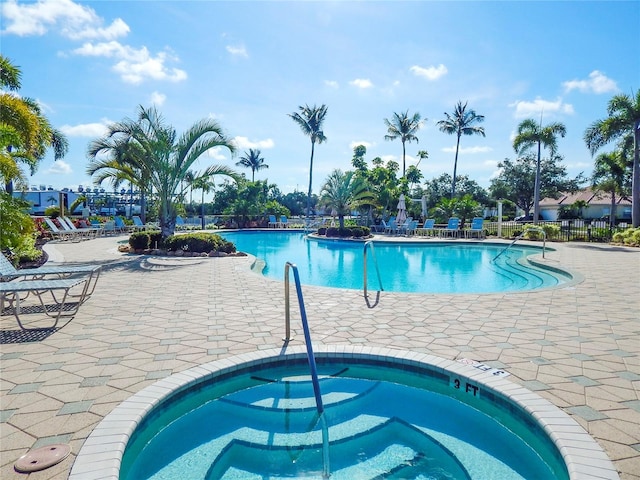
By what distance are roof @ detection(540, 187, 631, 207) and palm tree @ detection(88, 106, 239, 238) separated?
128 feet

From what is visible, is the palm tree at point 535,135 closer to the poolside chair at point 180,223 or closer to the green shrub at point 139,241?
the green shrub at point 139,241

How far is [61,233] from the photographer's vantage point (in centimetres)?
1719

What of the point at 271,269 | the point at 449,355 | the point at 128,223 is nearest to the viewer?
the point at 449,355

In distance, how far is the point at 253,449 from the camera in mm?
2750

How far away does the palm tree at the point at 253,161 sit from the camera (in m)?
46.2

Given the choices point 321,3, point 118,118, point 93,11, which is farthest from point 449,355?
point 118,118

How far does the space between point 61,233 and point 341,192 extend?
45.2 feet

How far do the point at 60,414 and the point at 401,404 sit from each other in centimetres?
260

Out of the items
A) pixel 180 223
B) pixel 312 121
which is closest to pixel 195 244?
pixel 180 223

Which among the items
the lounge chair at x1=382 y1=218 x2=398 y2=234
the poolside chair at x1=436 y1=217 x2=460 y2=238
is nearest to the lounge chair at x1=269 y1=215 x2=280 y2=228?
the lounge chair at x1=382 y1=218 x2=398 y2=234

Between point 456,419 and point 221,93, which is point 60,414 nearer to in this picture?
point 456,419

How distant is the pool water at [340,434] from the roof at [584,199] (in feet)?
141

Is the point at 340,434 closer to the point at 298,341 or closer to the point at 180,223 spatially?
the point at 298,341

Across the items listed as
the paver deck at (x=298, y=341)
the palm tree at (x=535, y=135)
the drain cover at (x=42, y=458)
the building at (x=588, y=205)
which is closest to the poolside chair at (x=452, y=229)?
the palm tree at (x=535, y=135)
